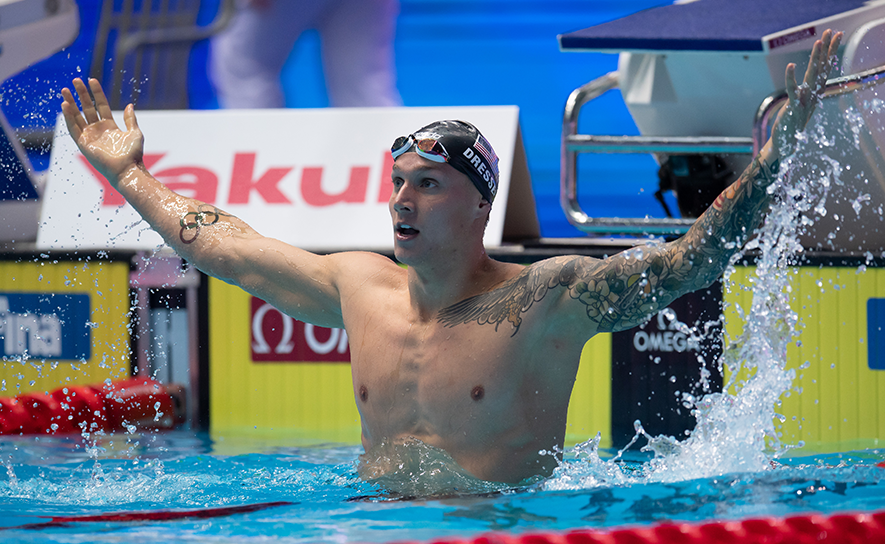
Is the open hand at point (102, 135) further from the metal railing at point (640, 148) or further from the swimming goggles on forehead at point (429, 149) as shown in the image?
the metal railing at point (640, 148)

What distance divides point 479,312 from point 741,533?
875mm

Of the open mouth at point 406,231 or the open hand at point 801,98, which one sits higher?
the open hand at point 801,98

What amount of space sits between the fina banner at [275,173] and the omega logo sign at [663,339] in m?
0.82

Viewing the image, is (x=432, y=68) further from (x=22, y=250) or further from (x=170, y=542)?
(x=170, y=542)

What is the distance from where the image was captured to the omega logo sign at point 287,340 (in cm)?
461

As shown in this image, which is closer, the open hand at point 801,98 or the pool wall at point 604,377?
the open hand at point 801,98

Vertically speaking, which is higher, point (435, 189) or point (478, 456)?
point (435, 189)

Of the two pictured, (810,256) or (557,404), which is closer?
(557,404)

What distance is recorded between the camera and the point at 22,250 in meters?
4.87

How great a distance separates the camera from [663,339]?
429 cm

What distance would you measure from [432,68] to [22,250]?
4798mm

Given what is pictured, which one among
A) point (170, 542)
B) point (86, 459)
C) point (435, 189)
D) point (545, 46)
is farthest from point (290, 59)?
point (170, 542)

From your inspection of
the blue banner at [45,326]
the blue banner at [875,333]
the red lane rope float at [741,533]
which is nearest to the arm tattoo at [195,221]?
the red lane rope float at [741,533]

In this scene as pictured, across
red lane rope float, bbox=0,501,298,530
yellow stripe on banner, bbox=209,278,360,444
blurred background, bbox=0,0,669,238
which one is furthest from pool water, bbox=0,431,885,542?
blurred background, bbox=0,0,669,238
